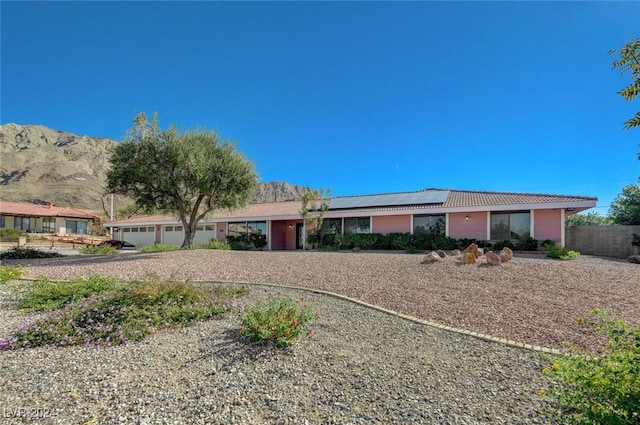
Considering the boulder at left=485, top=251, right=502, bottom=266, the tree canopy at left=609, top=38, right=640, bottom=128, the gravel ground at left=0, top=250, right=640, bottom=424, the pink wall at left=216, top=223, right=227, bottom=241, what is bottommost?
the gravel ground at left=0, top=250, right=640, bottom=424

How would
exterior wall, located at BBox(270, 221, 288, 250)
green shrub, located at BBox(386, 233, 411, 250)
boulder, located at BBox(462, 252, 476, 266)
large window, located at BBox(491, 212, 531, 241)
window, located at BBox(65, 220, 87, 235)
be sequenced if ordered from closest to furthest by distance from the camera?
boulder, located at BBox(462, 252, 476, 266) → large window, located at BBox(491, 212, 531, 241) → green shrub, located at BBox(386, 233, 411, 250) → exterior wall, located at BBox(270, 221, 288, 250) → window, located at BBox(65, 220, 87, 235)

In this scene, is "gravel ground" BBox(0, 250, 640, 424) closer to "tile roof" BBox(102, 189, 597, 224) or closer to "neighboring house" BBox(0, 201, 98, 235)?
"tile roof" BBox(102, 189, 597, 224)

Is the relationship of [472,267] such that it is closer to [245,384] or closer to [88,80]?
[245,384]

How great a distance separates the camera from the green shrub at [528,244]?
15.3 m

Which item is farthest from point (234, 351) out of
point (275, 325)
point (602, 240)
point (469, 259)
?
point (602, 240)

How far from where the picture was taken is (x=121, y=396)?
3.10 m

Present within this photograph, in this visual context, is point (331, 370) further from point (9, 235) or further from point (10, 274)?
point (9, 235)

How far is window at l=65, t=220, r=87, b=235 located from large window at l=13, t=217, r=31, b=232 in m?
3.55

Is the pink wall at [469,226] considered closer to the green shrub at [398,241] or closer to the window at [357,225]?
the green shrub at [398,241]

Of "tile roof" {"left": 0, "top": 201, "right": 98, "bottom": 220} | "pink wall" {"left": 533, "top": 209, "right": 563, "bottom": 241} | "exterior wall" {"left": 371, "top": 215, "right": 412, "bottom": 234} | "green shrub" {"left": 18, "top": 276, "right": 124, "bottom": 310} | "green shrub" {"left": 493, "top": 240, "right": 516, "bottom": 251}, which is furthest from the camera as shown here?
"tile roof" {"left": 0, "top": 201, "right": 98, "bottom": 220}

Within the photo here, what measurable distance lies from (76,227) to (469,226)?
44790 mm

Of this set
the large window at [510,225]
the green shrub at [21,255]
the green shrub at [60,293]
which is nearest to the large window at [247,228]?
the green shrub at [21,255]

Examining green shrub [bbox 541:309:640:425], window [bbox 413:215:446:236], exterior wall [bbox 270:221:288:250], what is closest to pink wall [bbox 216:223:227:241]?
exterior wall [bbox 270:221:288:250]

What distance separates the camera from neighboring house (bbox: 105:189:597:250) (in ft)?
51.5
